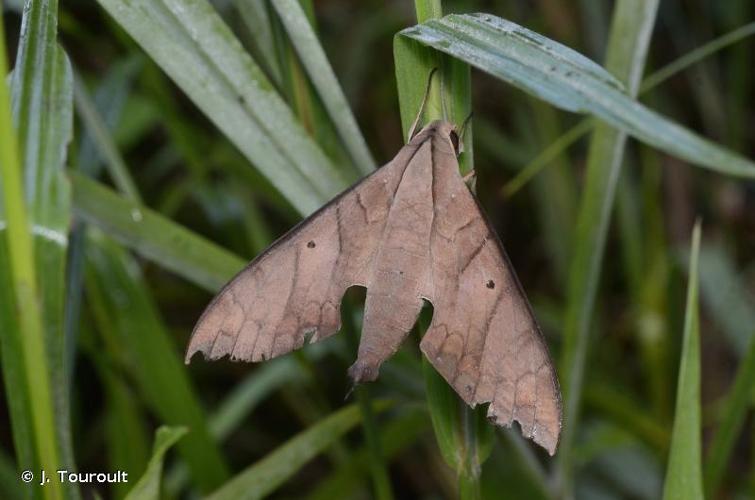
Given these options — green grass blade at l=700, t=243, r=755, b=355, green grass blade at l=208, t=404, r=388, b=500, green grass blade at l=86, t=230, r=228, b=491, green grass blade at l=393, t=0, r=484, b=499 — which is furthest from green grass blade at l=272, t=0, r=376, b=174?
green grass blade at l=700, t=243, r=755, b=355

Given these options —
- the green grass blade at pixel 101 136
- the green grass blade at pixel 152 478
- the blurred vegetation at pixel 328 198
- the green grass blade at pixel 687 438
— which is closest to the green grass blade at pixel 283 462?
the blurred vegetation at pixel 328 198

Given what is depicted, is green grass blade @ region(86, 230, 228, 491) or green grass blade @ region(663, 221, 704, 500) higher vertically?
green grass blade @ region(86, 230, 228, 491)

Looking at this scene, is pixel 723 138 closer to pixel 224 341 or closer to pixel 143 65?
pixel 143 65

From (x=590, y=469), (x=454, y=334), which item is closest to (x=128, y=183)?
(x=454, y=334)

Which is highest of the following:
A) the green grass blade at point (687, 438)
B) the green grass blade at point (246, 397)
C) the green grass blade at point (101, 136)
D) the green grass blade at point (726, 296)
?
the green grass blade at point (101, 136)

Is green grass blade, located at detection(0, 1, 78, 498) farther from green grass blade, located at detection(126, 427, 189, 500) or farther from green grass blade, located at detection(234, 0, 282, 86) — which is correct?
green grass blade, located at detection(234, 0, 282, 86)

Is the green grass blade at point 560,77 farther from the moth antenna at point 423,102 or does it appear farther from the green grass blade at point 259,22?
the green grass blade at point 259,22

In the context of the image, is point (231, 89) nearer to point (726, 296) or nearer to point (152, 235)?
point (152, 235)
